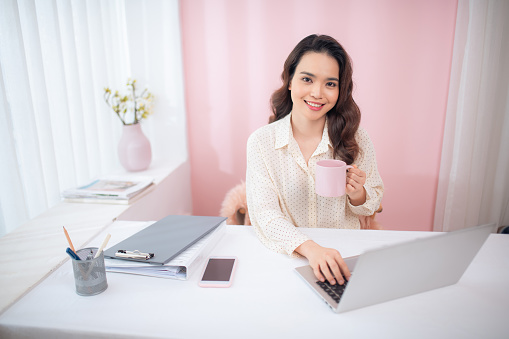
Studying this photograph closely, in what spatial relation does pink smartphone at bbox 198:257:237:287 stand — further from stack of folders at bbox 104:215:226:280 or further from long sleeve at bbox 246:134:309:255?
long sleeve at bbox 246:134:309:255

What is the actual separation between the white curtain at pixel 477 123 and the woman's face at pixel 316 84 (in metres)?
1.34

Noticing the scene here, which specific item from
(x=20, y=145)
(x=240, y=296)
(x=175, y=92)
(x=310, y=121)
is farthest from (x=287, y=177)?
(x=175, y=92)

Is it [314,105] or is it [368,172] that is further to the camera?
[368,172]

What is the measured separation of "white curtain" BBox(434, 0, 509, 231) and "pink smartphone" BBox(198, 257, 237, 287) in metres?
1.93

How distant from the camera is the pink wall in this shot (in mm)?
2338

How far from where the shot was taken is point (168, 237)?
1.10 meters

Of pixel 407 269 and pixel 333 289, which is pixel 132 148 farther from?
pixel 407 269

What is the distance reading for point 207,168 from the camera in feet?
8.87

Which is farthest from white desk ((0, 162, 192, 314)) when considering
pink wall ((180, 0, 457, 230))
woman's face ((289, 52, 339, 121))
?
woman's face ((289, 52, 339, 121))

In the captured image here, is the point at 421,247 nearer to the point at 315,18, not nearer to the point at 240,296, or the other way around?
the point at 240,296

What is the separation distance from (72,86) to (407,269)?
1804 mm

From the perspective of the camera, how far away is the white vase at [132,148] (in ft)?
6.90

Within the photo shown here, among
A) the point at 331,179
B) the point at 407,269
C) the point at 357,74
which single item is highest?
the point at 357,74

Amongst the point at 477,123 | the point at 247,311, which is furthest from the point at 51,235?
the point at 477,123
